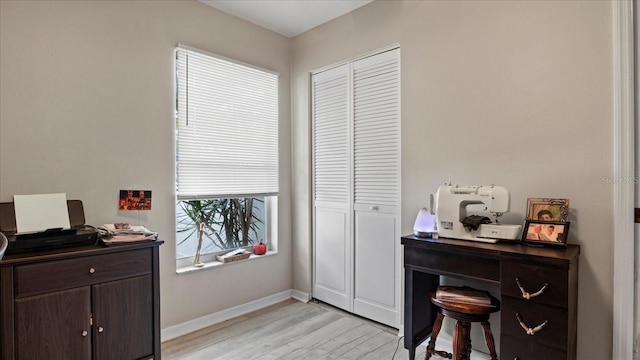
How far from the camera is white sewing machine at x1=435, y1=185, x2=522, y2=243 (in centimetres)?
187

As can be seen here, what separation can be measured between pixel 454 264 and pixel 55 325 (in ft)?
7.01

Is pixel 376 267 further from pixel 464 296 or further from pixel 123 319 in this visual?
pixel 123 319

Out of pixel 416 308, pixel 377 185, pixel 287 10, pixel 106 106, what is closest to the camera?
pixel 416 308

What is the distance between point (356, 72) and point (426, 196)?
1.23 meters

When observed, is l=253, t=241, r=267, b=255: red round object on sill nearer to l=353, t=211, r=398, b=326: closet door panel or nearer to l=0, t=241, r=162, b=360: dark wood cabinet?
l=353, t=211, r=398, b=326: closet door panel

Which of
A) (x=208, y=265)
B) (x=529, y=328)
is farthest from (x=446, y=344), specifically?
Result: (x=208, y=265)

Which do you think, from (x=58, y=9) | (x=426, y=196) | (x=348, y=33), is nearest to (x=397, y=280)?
(x=426, y=196)

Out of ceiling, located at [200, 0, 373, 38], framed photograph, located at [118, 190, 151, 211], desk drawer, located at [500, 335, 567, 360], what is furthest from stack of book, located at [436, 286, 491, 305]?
ceiling, located at [200, 0, 373, 38]

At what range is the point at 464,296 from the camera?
6.42 feet

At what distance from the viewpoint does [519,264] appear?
1.66 metres

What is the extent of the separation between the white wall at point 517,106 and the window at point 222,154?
3.60ft

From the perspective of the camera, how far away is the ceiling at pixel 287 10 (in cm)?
281

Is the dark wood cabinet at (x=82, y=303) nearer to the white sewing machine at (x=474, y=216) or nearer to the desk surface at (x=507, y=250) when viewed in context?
the desk surface at (x=507, y=250)

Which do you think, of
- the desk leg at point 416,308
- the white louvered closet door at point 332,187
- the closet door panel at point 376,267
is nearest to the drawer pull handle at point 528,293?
the desk leg at point 416,308
